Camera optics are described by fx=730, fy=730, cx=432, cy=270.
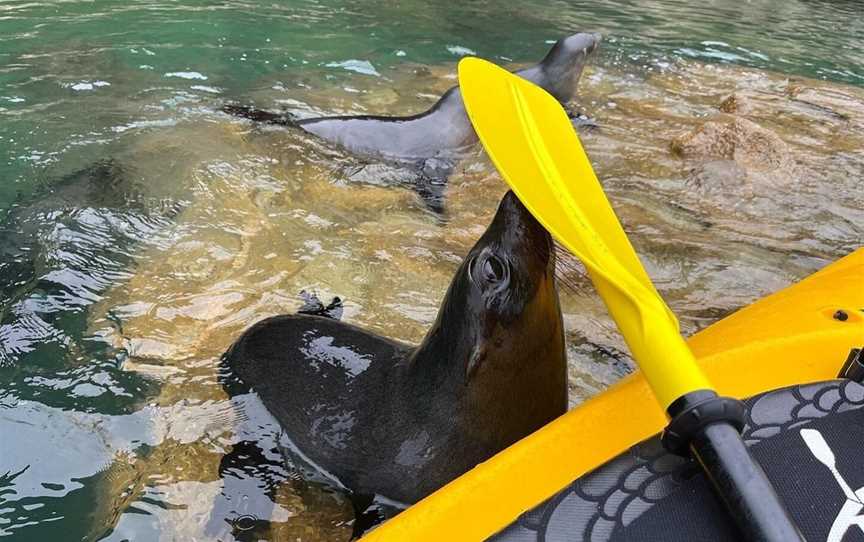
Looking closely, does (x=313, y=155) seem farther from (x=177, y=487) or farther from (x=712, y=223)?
(x=177, y=487)

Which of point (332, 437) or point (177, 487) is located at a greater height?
point (332, 437)

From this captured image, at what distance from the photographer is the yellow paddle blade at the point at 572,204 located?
1.45 meters

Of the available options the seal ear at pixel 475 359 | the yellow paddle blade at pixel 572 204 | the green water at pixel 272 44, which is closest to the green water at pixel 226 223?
the green water at pixel 272 44

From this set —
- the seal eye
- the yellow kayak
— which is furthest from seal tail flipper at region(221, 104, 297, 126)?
the yellow kayak

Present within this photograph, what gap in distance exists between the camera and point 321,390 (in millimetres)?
2682

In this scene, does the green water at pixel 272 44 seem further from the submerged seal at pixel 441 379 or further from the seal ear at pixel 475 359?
the seal ear at pixel 475 359

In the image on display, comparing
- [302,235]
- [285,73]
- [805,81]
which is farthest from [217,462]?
[805,81]

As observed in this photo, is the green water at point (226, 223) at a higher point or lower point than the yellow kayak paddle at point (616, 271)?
lower

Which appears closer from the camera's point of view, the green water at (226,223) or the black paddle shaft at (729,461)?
the black paddle shaft at (729,461)

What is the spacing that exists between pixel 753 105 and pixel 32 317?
6740 millimetres

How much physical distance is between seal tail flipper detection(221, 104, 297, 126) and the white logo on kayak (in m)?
5.27

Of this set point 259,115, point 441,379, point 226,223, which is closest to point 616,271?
point 441,379

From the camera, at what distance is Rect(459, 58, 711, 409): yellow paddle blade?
1451 millimetres

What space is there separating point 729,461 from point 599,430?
385 millimetres
